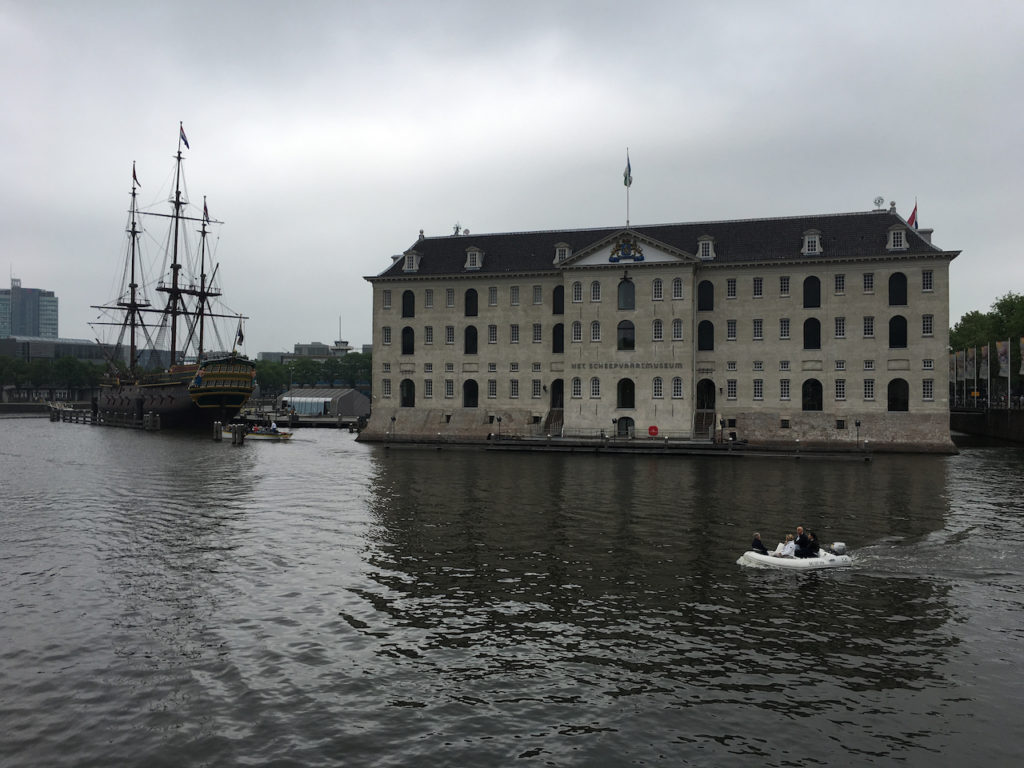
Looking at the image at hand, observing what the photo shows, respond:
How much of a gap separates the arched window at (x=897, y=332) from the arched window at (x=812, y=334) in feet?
20.7

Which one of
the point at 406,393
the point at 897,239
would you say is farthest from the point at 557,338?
the point at 897,239

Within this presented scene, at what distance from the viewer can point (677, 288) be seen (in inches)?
2936

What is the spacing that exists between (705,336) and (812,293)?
35.8 ft

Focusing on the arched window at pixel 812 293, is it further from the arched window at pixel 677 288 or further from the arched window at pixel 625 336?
the arched window at pixel 625 336

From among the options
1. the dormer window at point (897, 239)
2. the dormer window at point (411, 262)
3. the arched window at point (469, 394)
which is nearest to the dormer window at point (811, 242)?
the dormer window at point (897, 239)

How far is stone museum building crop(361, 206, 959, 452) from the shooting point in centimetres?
7069

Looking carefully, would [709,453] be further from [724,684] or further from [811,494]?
[724,684]

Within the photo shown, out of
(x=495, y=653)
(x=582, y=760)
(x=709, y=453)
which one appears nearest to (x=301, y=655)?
(x=495, y=653)

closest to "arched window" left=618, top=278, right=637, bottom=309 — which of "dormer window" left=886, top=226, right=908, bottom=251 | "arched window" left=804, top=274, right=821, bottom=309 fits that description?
"arched window" left=804, top=274, right=821, bottom=309

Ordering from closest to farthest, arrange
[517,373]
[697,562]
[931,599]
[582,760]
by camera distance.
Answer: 1. [582,760]
2. [931,599]
3. [697,562]
4. [517,373]

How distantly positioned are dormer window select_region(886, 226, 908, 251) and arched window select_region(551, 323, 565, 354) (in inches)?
1284

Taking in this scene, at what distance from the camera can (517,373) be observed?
81.9 m

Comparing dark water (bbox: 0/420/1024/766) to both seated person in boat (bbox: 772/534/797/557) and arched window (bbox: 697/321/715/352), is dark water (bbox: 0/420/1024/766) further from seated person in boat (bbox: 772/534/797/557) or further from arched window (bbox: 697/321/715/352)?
arched window (bbox: 697/321/715/352)

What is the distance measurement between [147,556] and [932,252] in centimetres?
6904
